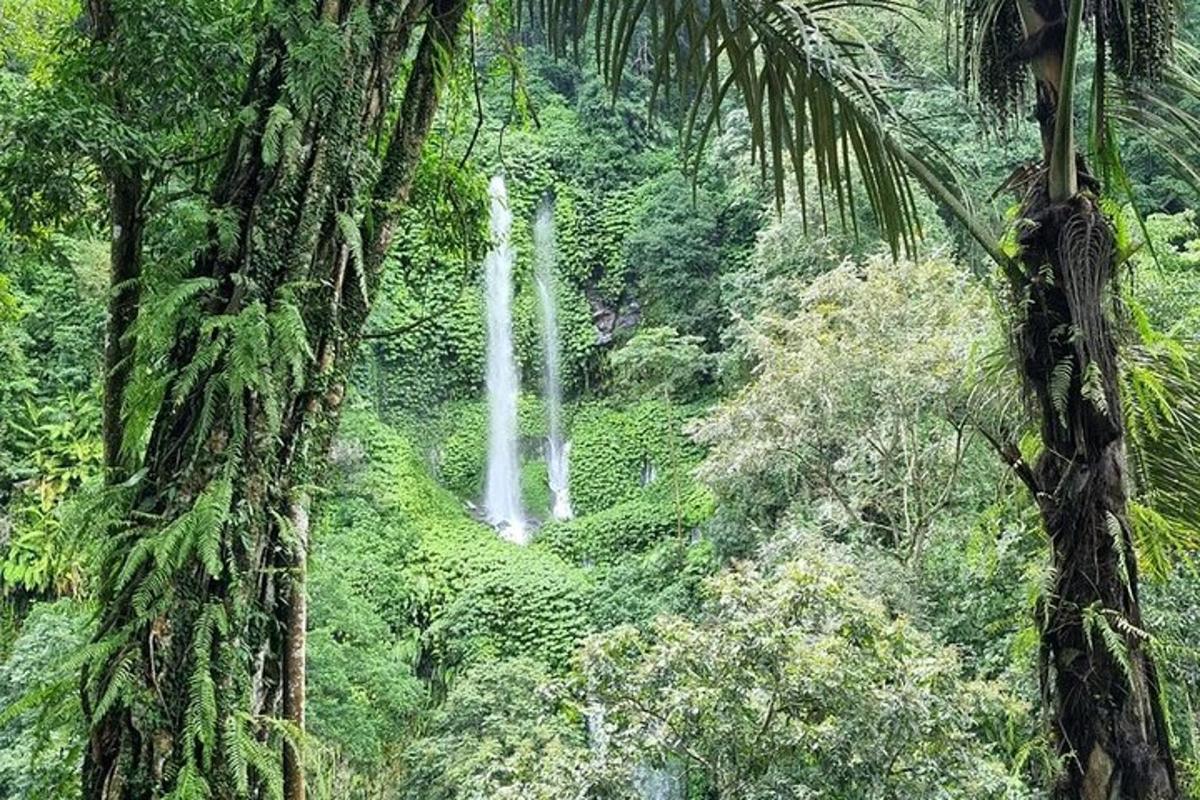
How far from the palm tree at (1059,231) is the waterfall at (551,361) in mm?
14741

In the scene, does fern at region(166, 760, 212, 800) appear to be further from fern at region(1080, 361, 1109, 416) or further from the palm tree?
fern at region(1080, 361, 1109, 416)

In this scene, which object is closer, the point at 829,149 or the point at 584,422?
the point at 829,149

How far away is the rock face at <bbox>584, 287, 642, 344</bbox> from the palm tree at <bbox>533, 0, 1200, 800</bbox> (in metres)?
16.1

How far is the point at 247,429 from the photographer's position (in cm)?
127

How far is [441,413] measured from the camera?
17625 mm

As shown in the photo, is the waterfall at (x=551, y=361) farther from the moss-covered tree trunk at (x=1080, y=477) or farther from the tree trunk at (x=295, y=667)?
the tree trunk at (x=295, y=667)

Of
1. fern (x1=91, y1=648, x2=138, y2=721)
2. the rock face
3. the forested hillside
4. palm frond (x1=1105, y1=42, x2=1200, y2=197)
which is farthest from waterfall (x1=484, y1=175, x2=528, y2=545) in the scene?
fern (x1=91, y1=648, x2=138, y2=721)

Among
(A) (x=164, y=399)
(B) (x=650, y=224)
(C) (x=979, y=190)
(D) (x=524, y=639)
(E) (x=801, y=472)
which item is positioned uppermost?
(B) (x=650, y=224)

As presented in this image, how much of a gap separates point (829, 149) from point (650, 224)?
16191 mm

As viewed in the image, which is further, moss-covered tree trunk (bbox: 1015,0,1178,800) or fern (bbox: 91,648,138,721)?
moss-covered tree trunk (bbox: 1015,0,1178,800)

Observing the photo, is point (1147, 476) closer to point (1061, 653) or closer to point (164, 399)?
point (1061, 653)

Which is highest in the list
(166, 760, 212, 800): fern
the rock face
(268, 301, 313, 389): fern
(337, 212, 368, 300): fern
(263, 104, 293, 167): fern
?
the rock face

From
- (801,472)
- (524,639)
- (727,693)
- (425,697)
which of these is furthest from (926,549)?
(524,639)

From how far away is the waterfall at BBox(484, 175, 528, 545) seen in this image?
16922 millimetres
